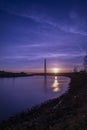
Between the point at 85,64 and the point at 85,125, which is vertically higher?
the point at 85,64

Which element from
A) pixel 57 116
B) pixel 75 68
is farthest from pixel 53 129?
pixel 75 68

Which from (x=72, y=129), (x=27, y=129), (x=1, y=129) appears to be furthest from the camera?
(x=1, y=129)

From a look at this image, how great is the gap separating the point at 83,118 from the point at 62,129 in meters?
1.86

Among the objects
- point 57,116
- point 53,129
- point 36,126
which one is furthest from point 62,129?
point 57,116

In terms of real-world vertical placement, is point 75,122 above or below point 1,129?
above

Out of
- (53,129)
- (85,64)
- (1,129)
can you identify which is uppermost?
(85,64)

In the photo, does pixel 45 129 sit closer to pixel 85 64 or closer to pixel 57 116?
pixel 57 116

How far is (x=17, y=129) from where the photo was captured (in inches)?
533

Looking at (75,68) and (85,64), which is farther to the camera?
(75,68)

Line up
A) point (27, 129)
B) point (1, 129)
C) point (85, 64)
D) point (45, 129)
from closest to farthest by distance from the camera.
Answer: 1. point (45, 129)
2. point (27, 129)
3. point (1, 129)
4. point (85, 64)

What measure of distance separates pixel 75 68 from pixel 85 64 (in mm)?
55505

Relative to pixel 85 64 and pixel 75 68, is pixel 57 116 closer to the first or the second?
pixel 85 64

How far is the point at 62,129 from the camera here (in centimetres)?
1152

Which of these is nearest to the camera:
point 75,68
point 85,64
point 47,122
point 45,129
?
point 45,129
